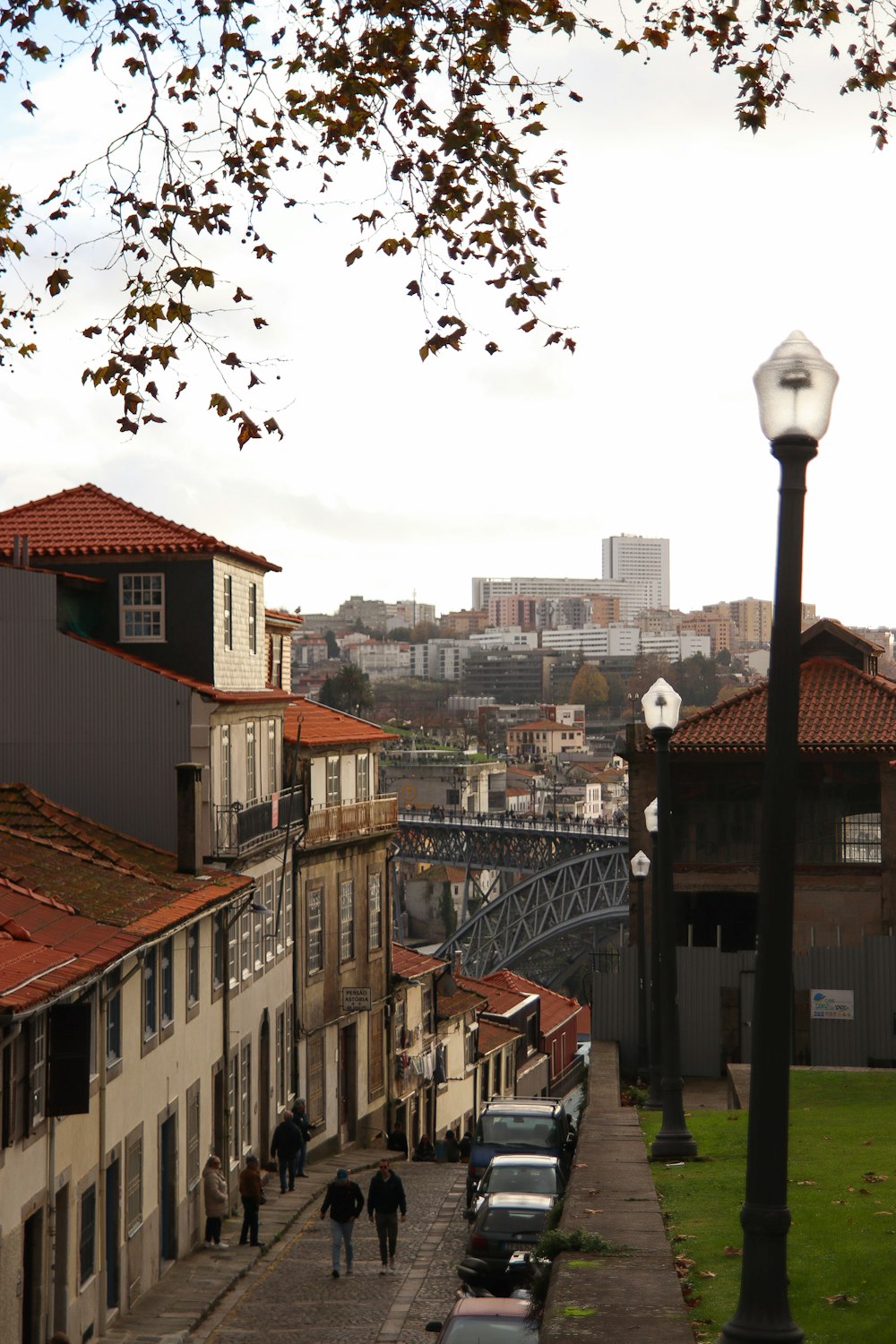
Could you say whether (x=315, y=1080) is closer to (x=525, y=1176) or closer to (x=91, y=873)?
(x=91, y=873)

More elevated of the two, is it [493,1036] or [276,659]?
[276,659]

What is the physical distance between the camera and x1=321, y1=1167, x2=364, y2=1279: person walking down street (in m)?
21.5

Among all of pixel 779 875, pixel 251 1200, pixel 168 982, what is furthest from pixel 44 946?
pixel 779 875

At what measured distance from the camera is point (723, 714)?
128 ft

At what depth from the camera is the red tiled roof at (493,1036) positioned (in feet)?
208

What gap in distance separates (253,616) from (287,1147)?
1063 cm

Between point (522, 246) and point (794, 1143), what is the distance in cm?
1239

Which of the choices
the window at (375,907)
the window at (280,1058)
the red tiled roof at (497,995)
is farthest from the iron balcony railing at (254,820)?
the red tiled roof at (497,995)

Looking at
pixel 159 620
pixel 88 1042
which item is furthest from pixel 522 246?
pixel 159 620

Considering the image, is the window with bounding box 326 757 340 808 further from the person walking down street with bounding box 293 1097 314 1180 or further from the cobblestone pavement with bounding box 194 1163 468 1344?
the cobblestone pavement with bounding box 194 1163 468 1344

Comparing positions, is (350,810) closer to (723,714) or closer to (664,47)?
(723,714)

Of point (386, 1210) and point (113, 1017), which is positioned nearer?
point (113, 1017)

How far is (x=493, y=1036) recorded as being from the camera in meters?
66.3

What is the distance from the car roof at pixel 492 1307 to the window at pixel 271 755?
2158cm
